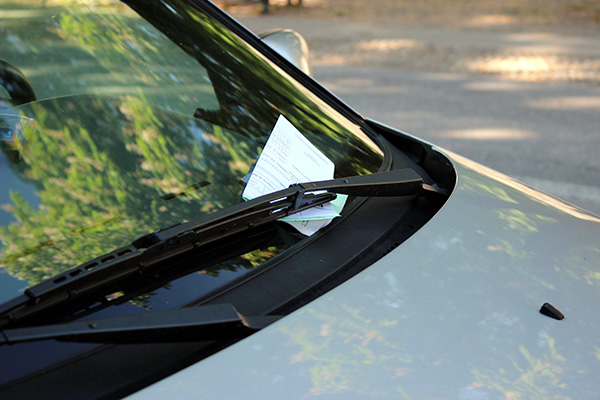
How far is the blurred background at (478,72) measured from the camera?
16.6 feet

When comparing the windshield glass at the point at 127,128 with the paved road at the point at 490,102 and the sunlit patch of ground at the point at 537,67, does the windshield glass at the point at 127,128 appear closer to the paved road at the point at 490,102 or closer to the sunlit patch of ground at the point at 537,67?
the paved road at the point at 490,102

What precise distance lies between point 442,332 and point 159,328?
1.52ft

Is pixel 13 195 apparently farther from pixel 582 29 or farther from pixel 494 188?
pixel 582 29

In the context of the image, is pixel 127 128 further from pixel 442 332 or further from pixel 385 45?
pixel 385 45

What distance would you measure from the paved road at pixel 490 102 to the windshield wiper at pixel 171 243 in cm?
299

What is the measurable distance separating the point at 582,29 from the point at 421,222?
844 centimetres

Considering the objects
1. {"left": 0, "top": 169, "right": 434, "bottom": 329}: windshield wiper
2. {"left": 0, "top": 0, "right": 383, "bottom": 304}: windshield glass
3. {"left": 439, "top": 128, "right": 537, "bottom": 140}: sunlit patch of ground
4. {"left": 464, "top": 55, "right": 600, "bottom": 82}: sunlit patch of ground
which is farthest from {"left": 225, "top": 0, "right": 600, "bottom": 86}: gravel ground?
{"left": 0, "top": 169, "right": 434, "bottom": 329}: windshield wiper

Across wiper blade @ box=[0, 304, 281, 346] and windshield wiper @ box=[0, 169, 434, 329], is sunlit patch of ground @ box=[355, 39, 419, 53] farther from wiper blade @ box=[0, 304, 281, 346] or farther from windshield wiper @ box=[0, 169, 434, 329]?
wiper blade @ box=[0, 304, 281, 346]

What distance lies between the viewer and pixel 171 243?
121 centimetres

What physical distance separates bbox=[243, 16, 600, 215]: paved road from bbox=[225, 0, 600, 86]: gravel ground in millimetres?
29

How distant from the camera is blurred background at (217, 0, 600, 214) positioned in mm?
5074

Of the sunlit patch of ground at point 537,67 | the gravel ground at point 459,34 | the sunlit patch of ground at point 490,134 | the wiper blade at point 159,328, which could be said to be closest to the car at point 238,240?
the wiper blade at point 159,328

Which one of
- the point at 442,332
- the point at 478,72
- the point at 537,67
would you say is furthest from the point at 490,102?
the point at 442,332

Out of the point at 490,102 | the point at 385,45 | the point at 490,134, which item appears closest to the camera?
the point at 490,134
